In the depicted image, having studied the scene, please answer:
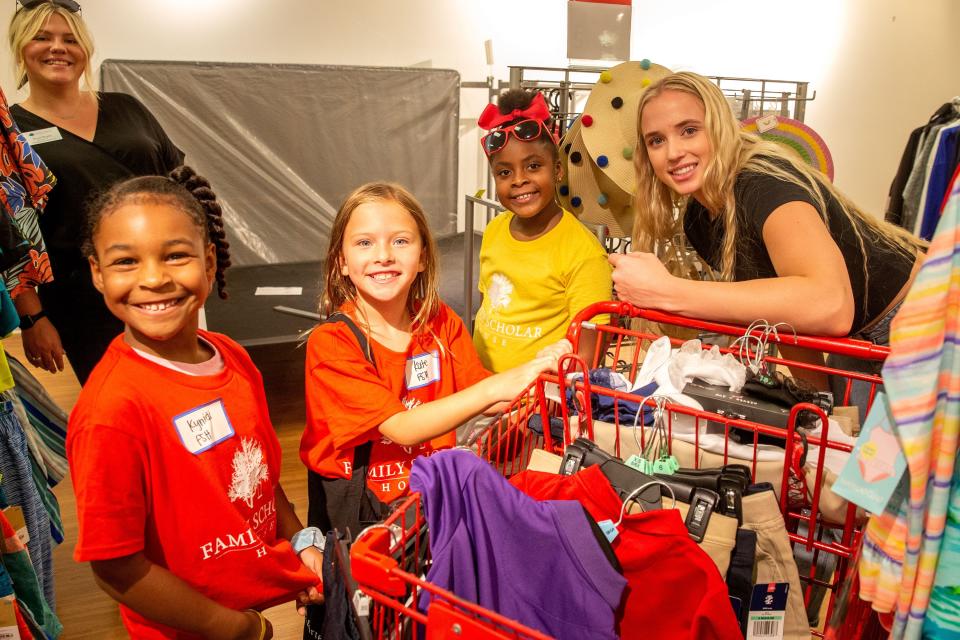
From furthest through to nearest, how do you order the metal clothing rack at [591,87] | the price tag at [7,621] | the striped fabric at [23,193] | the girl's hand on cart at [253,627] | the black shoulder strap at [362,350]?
the metal clothing rack at [591,87] → the striped fabric at [23,193] → the black shoulder strap at [362,350] → the girl's hand on cart at [253,627] → the price tag at [7,621]

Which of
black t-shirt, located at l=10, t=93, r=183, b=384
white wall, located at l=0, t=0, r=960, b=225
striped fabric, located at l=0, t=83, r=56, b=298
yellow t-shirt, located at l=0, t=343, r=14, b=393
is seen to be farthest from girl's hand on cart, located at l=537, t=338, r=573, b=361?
white wall, located at l=0, t=0, r=960, b=225

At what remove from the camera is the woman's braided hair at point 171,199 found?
1184 millimetres

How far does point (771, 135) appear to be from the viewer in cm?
294

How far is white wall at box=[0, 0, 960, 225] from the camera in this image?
4.71m

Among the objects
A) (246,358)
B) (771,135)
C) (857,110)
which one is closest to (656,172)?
(246,358)

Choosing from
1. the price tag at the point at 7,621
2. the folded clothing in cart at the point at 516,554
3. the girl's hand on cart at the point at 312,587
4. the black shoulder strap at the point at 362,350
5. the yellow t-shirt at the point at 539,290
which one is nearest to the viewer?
the folded clothing in cart at the point at 516,554

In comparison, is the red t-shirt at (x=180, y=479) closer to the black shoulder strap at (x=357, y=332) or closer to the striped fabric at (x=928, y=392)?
the black shoulder strap at (x=357, y=332)

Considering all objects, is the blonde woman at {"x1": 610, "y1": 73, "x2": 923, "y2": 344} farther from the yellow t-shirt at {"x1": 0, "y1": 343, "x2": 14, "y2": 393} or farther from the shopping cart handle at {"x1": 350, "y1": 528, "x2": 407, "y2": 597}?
the yellow t-shirt at {"x1": 0, "y1": 343, "x2": 14, "y2": 393}

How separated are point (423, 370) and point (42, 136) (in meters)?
1.49

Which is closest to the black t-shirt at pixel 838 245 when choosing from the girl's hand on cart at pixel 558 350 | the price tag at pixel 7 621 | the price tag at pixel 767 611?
the girl's hand on cart at pixel 558 350

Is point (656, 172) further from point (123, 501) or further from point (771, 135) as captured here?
point (771, 135)

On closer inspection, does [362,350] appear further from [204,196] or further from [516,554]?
[516,554]

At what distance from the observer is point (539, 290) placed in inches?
75.3

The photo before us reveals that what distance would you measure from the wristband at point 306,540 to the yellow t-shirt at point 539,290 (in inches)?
29.7
